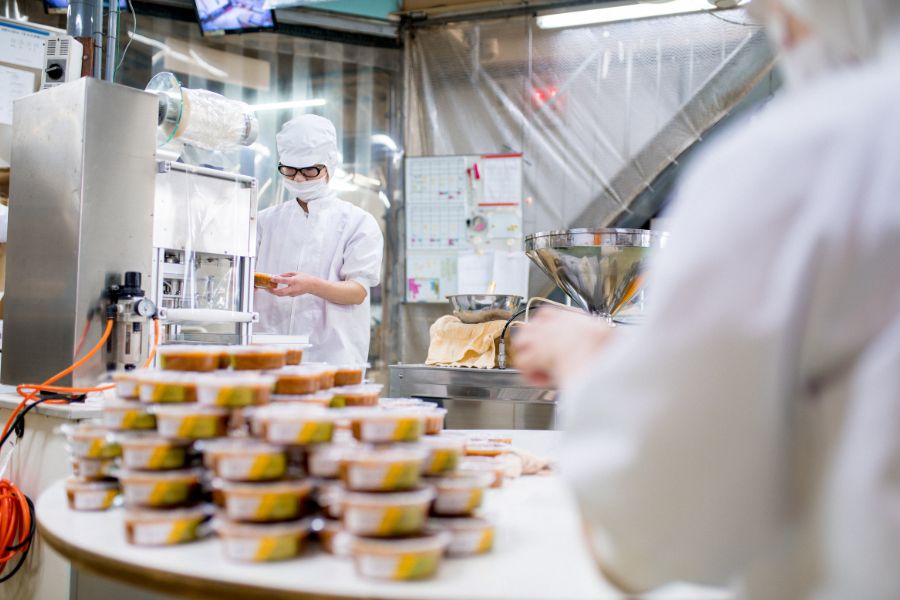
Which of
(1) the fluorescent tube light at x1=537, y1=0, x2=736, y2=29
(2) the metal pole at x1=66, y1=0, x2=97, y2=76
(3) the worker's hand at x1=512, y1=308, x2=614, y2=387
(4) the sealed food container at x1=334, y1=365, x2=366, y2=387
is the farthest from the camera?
(1) the fluorescent tube light at x1=537, y1=0, x2=736, y2=29

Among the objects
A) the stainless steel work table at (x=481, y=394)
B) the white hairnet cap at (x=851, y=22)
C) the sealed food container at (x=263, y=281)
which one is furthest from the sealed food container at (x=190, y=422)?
the stainless steel work table at (x=481, y=394)

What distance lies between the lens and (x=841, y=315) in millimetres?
712

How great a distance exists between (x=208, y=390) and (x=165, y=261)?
52.3 inches

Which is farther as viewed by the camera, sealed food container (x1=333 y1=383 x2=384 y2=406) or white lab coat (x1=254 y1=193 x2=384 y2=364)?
white lab coat (x1=254 y1=193 x2=384 y2=364)

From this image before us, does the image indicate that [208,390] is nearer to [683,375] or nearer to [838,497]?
[683,375]

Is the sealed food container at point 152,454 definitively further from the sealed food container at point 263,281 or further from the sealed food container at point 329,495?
the sealed food container at point 263,281

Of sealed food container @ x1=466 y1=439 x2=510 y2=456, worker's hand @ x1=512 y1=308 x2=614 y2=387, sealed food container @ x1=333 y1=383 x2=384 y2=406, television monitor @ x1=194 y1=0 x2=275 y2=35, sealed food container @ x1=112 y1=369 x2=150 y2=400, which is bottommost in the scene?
sealed food container @ x1=466 y1=439 x2=510 y2=456

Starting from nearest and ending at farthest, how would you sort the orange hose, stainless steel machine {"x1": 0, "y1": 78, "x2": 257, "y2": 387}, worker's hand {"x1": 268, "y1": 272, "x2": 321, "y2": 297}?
the orange hose
stainless steel machine {"x1": 0, "y1": 78, "x2": 257, "y2": 387}
worker's hand {"x1": 268, "y1": 272, "x2": 321, "y2": 297}

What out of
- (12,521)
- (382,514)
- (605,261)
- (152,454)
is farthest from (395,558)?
(605,261)

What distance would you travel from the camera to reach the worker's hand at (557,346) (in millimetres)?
921

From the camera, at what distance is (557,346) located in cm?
95

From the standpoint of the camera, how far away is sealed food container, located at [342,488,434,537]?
40.5 inches

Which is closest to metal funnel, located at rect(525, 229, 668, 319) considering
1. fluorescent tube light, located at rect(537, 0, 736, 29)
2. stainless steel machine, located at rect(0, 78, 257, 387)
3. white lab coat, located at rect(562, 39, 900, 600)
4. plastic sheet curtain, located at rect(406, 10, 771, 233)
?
stainless steel machine, located at rect(0, 78, 257, 387)

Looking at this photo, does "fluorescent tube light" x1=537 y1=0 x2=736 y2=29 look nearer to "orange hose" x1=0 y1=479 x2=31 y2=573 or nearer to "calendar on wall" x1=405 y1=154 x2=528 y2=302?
"calendar on wall" x1=405 y1=154 x2=528 y2=302
